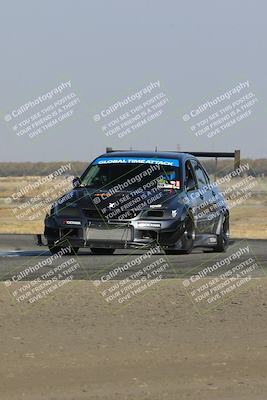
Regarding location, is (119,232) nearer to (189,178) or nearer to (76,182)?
(76,182)

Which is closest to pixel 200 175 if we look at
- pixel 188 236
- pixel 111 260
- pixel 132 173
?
pixel 132 173

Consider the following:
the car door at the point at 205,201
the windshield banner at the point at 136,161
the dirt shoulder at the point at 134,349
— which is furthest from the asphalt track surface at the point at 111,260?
the dirt shoulder at the point at 134,349

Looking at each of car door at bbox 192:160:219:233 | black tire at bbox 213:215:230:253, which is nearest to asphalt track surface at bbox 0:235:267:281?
black tire at bbox 213:215:230:253

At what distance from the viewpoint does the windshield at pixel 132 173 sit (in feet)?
49.5

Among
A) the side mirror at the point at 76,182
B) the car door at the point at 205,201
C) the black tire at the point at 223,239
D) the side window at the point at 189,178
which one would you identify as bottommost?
the black tire at the point at 223,239

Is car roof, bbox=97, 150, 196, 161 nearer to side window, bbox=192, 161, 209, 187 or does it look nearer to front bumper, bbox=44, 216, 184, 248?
side window, bbox=192, 161, 209, 187

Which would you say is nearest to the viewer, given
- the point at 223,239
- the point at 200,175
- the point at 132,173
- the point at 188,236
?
the point at 188,236

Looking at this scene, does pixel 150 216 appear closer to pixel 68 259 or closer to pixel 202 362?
pixel 68 259

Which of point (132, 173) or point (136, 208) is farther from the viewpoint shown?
point (132, 173)

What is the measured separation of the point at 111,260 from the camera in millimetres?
14445

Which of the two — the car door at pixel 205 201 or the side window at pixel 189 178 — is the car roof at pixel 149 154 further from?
the car door at pixel 205 201

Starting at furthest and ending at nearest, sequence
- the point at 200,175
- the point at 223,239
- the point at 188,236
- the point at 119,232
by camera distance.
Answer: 1. the point at 200,175
2. the point at 223,239
3. the point at 188,236
4. the point at 119,232

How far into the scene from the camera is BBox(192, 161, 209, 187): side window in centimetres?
1625

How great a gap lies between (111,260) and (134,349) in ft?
21.4
